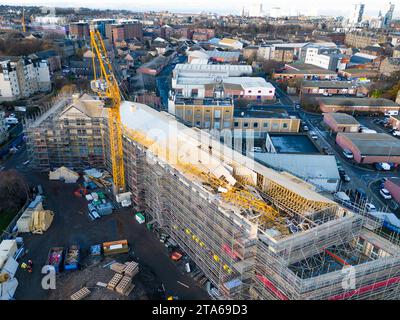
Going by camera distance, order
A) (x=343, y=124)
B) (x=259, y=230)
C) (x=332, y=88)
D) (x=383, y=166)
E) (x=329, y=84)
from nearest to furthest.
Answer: (x=259, y=230) → (x=383, y=166) → (x=343, y=124) → (x=332, y=88) → (x=329, y=84)

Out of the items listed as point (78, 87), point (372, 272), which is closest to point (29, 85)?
point (78, 87)

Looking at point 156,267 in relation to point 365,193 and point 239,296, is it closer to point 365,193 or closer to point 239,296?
point 239,296

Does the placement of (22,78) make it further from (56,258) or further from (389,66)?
(389,66)

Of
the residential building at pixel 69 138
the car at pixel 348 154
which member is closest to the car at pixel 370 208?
the car at pixel 348 154

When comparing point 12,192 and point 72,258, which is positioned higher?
point 12,192

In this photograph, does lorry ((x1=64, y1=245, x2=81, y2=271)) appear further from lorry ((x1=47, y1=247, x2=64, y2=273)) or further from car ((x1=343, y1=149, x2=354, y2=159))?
car ((x1=343, y1=149, x2=354, y2=159))

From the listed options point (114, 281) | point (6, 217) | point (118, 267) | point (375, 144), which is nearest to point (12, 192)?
point (6, 217)
